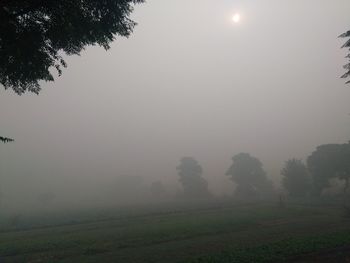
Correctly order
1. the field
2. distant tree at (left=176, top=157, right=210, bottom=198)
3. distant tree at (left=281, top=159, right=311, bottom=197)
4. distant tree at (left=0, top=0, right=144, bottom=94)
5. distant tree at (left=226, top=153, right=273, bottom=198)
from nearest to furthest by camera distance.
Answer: distant tree at (left=0, top=0, right=144, bottom=94), the field, distant tree at (left=281, top=159, right=311, bottom=197), distant tree at (left=226, top=153, right=273, bottom=198), distant tree at (left=176, top=157, right=210, bottom=198)

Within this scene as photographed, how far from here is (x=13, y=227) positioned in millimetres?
52375

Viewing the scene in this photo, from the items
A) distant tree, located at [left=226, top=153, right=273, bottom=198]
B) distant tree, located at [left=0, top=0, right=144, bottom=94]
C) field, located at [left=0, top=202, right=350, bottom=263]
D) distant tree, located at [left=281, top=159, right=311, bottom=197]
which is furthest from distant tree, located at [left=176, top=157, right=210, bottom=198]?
distant tree, located at [left=0, top=0, right=144, bottom=94]

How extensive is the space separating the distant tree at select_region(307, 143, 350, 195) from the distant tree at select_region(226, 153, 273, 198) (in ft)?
95.1

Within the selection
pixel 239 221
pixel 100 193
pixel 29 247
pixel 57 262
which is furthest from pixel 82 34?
pixel 100 193

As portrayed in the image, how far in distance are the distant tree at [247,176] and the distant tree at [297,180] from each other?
22427mm

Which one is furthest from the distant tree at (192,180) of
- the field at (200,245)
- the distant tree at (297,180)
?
the field at (200,245)

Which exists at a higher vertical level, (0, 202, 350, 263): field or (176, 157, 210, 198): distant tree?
(176, 157, 210, 198): distant tree

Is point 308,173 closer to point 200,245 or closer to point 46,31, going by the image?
point 200,245

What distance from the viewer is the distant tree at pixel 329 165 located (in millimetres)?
79812

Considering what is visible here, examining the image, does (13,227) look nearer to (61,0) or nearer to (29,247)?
(29,247)

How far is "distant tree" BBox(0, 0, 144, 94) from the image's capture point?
12.6m

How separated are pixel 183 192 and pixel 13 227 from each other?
279 ft

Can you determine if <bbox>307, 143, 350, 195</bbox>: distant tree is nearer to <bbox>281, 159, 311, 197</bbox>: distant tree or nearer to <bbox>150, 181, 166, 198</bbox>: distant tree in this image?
<bbox>281, 159, 311, 197</bbox>: distant tree

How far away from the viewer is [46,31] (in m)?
13.7
